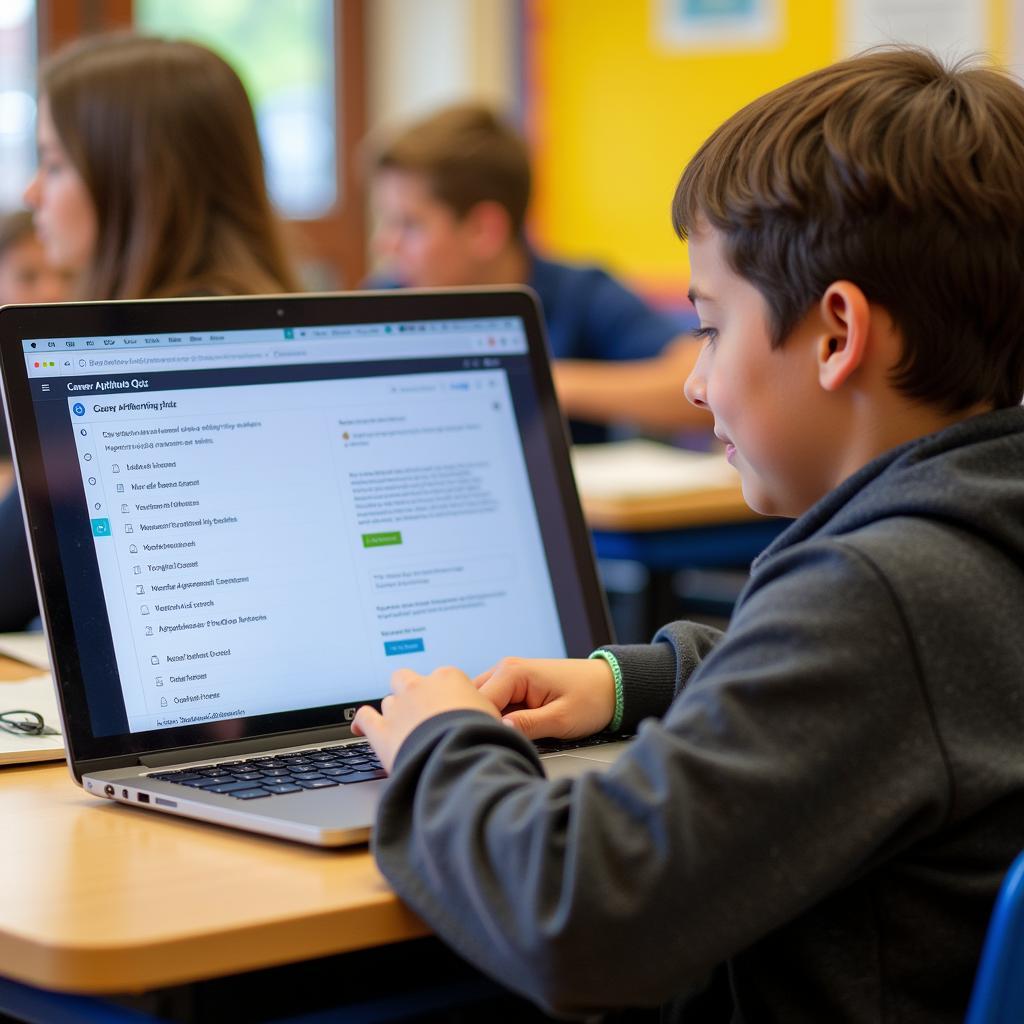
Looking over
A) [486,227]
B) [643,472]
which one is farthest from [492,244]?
[643,472]

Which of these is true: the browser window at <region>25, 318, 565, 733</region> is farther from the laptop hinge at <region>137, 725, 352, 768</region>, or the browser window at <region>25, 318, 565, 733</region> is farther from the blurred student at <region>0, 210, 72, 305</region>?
the blurred student at <region>0, 210, 72, 305</region>

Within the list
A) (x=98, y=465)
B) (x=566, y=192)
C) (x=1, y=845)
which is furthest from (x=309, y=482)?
(x=566, y=192)

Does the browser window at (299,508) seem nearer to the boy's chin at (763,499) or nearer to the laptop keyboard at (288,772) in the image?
the laptop keyboard at (288,772)

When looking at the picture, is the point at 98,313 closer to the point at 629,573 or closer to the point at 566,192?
the point at 629,573

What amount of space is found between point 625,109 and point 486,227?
1.23 meters

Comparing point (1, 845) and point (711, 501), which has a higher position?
point (1, 845)

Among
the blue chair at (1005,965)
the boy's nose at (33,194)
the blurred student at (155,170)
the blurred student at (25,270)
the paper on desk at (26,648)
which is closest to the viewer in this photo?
the blue chair at (1005,965)

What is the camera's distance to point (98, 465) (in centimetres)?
93

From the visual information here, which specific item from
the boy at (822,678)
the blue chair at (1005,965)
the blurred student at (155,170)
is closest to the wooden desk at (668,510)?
the blurred student at (155,170)

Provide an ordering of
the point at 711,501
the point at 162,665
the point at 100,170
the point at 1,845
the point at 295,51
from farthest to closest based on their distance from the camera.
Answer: the point at 295,51 < the point at 711,501 < the point at 100,170 < the point at 162,665 < the point at 1,845

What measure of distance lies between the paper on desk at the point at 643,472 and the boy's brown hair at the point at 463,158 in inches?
24.4

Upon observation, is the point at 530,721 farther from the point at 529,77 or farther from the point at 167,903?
the point at 529,77

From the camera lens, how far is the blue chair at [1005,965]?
2.11 ft

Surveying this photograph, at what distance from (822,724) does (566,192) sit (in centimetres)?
396
